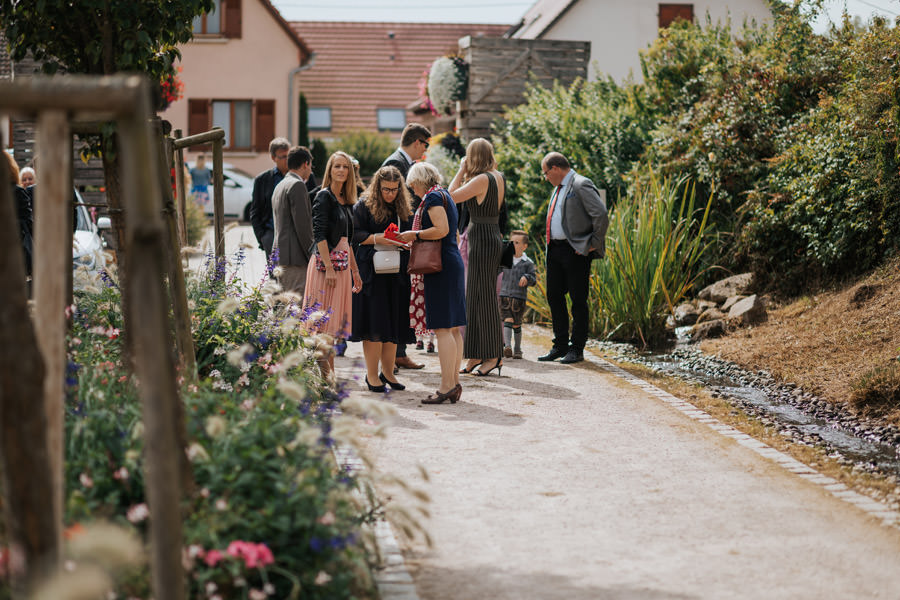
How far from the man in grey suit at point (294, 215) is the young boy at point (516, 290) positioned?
2.19 m

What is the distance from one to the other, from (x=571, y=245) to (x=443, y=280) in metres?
2.78

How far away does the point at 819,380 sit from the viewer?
927 centimetres

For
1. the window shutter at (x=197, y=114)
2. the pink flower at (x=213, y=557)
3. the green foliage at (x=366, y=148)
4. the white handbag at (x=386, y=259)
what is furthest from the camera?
the green foliage at (x=366, y=148)

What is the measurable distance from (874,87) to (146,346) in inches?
366

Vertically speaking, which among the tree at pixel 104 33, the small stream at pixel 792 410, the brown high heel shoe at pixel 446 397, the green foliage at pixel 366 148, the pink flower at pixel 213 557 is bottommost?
the small stream at pixel 792 410

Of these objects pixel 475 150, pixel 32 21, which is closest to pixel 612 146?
pixel 475 150

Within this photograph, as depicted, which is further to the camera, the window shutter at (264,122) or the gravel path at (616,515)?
the window shutter at (264,122)

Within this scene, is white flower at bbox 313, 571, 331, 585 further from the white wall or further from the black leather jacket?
the white wall

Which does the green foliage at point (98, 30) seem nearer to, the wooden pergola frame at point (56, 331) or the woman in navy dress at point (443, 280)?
the woman in navy dress at point (443, 280)

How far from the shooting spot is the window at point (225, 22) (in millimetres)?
35250

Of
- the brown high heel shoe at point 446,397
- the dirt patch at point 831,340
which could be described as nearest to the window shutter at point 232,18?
the dirt patch at point 831,340

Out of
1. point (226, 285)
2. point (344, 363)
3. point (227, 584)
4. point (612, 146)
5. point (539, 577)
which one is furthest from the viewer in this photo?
point (612, 146)

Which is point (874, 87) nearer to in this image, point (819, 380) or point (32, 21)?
point (819, 380)

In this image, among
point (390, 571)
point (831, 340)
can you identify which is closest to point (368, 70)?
point (831, 340)
